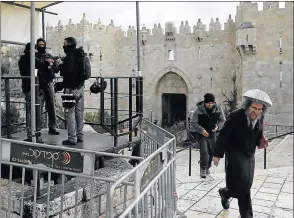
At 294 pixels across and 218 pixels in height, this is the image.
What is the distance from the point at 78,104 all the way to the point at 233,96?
19.6 meters

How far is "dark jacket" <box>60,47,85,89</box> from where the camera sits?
14.1 feet

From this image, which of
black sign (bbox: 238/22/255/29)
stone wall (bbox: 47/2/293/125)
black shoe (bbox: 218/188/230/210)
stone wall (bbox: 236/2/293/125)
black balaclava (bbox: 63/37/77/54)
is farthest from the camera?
black sign (bbox: 238/22/255/29)

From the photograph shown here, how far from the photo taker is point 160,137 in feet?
14.1

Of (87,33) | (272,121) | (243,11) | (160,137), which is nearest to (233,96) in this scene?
(272,121)

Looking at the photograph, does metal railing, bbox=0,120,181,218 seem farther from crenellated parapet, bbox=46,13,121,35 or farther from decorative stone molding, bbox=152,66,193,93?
crenellated parapet, bbox=46,13,121,35

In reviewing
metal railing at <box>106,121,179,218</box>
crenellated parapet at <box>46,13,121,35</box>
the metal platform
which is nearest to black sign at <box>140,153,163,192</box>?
metal railing at <box>106,121,179,218</box>

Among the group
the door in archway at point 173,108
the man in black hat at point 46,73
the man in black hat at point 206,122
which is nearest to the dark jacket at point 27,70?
the man in black hat at point 46,73

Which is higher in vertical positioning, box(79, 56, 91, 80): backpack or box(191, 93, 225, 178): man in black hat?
box(79, 56, 91, 80): backpack

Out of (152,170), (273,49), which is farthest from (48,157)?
(273,49)

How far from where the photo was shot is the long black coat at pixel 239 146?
3646 mm

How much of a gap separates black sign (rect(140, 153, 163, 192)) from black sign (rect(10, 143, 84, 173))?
0.62 metres

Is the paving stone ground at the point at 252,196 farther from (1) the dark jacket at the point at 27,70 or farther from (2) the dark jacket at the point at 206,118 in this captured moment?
(1) the dark jacket at the point at 27,70

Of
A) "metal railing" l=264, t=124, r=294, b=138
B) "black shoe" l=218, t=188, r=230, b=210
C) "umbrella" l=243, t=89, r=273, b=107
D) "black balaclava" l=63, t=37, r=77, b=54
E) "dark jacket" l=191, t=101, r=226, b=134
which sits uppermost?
"black balaclava" l=63, t=37, r=77, b=54

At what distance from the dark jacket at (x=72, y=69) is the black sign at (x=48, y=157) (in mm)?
1272
